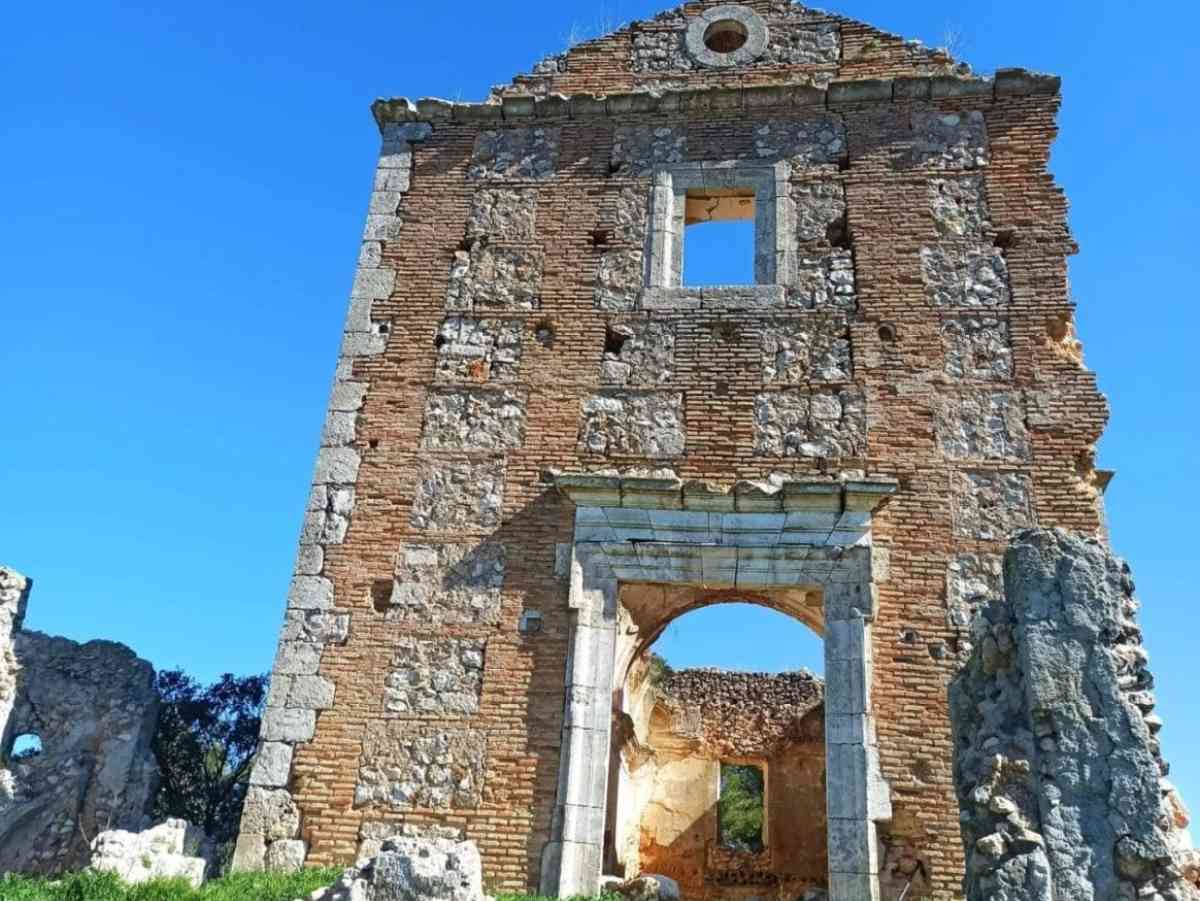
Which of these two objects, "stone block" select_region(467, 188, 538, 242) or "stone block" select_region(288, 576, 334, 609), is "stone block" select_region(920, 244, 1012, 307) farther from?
"stone block" select_region(288, 576, 334, 609)

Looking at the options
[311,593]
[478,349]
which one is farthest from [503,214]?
[311,593]

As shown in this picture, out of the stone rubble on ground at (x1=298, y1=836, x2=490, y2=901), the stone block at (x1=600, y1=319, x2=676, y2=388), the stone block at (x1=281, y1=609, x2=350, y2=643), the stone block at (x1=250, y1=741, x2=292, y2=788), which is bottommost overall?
the stone rubble on ground at (x1=298, y1=836, x2=490, y2=901)

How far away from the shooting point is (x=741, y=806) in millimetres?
24844

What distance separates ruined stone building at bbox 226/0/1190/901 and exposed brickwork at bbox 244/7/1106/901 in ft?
0.09

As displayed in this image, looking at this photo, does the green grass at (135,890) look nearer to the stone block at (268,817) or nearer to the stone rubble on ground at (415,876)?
the stone block at (268,817)

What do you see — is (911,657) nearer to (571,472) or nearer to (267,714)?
(571,472)

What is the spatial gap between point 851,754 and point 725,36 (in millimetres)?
7851

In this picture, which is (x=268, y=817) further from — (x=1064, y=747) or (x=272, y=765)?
(x=1064, y=747)

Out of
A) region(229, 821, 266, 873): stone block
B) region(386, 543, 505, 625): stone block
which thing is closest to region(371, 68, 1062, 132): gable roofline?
region(386, 543, 505, 625): stone block

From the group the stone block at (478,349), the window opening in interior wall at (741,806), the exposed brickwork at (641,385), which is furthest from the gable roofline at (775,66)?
the window opening in interior wall at (741,806)

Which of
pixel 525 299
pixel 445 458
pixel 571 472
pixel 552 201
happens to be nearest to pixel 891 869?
pixel 571 472

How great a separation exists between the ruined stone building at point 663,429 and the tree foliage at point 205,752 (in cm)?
826

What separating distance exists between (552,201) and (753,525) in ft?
13.4

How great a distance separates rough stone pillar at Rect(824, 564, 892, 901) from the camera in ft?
25.2
